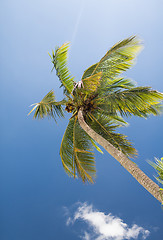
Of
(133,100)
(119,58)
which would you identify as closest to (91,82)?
(133,100)

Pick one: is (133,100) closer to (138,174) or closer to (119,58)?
(119,58)

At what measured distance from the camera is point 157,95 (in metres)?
5.59

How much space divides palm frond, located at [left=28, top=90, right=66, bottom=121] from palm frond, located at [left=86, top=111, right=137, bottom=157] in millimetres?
1376

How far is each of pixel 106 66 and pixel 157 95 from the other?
7.39 feet

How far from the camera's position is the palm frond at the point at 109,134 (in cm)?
672

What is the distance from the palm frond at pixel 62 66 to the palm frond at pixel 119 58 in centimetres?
119

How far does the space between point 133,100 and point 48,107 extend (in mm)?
3349

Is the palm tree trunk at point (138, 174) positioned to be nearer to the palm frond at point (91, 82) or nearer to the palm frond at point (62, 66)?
the palm frond at point (91, 82)

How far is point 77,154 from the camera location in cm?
668

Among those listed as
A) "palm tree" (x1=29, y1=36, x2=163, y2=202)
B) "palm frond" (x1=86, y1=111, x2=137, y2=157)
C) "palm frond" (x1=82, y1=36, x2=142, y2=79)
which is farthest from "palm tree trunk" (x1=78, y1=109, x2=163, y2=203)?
"palm frond" (x1=82, y1=36, x2=142, y2=79)

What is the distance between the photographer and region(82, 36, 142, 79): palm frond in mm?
6438

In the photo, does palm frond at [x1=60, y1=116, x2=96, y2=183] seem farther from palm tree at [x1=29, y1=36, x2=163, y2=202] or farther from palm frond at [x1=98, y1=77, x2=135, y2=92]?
palm frond at [x1=98, y1=77, x2=135, y2=92]

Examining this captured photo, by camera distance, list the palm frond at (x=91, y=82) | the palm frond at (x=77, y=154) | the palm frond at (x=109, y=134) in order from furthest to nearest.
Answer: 1. the palm frond at (x=109, y=134)
2. the palm frond at (x=77, y=154)
3. the palm frond at (x=91, y=82)

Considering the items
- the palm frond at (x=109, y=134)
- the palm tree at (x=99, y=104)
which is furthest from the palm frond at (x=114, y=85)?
the palm frond at (x=109, y=134)
